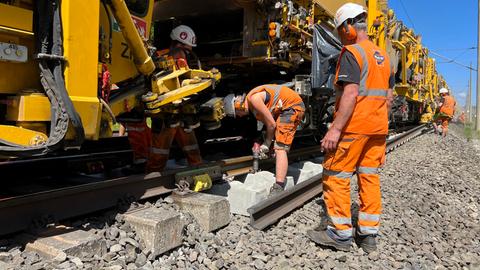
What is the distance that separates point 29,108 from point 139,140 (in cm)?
257

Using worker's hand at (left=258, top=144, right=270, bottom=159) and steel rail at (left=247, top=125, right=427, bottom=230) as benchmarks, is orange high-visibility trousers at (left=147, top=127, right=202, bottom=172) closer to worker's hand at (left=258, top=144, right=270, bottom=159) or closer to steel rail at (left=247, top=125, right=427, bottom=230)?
worker's hand at (left=258, top=144, right=270, bottom=159)

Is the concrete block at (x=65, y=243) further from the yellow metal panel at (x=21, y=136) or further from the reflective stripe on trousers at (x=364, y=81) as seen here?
the reflective stripe on trousers at (x=364, y=81)

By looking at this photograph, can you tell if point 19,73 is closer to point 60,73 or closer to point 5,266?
point 60,73

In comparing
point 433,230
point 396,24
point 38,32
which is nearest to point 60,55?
point 38,32

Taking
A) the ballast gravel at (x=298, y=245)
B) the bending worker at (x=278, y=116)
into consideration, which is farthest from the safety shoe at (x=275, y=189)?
the ballast gravel at (x=298, y=245)

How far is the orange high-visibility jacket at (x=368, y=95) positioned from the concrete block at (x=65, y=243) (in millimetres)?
2094

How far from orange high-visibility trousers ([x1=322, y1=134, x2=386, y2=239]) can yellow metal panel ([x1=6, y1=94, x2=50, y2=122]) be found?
86.9 inches

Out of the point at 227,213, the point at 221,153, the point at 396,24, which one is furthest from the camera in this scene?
the point at 396,24

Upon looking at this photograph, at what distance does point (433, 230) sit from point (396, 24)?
9228mm

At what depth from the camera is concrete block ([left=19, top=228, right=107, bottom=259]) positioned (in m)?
2.54

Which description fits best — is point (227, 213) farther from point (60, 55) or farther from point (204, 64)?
point (204, 64)

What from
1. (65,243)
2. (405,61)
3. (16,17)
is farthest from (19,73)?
(405,61)

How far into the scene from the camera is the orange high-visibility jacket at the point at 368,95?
3.44 meters

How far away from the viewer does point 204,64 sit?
22.5 feet
